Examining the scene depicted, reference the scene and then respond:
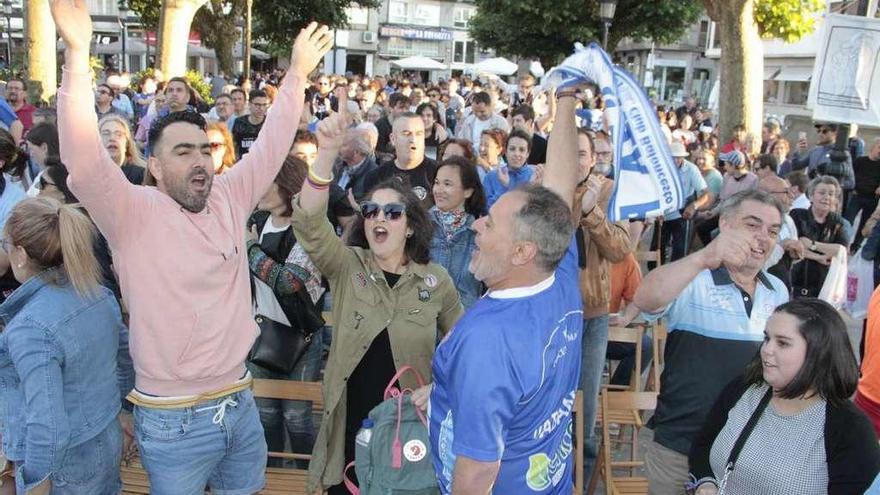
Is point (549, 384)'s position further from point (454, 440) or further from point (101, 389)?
point (101, 389)

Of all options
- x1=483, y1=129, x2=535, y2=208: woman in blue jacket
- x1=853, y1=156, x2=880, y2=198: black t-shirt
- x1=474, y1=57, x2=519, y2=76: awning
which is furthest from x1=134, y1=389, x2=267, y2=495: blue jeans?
x1=474, y1=57, x2=519, y2=76: awning

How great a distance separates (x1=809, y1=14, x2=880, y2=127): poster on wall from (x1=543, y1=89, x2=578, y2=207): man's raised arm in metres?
5.05

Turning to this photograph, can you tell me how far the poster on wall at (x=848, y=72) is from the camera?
21.6 feet

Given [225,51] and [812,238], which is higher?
[225,51]

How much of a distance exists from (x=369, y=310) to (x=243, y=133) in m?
6.13

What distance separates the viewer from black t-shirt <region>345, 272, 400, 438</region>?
2.92m

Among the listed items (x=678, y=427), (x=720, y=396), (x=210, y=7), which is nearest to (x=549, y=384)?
(x=720, y=396)

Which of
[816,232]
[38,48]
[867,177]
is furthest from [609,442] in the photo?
[38,48]

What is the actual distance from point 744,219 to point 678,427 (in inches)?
35.0

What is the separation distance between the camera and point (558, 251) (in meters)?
2.09

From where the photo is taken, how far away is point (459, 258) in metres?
4.20

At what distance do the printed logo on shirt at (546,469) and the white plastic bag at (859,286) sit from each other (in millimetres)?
4311

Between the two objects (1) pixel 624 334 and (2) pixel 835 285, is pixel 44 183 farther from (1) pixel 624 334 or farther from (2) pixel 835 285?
(2) pixel 835 285

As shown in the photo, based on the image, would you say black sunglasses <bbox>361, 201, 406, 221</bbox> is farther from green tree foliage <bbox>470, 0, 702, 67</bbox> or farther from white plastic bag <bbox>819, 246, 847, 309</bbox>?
green tree foliage <bbox>470, 0, 702, 67</bbox>
